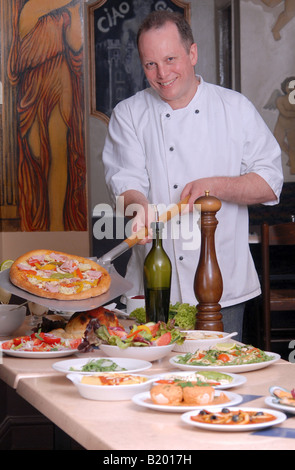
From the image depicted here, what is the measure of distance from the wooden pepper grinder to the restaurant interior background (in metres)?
4.23

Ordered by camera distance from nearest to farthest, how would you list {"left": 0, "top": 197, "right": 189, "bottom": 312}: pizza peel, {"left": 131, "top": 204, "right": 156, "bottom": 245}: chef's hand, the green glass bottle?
{"left": 0, "top": 197, "right": 189, "bottom": 312}: pizza peel → the green glass bottle → {"left": 131, "top": 204, "right": 156, "bottom": 245}: chef's hand

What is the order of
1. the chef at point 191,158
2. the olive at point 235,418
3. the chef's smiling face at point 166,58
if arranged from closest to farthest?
1. the olive at point 235,418
2. the chef's smiling face at point 166,58
3. the chef at point 191,158

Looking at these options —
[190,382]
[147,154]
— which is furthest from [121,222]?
[190,382]

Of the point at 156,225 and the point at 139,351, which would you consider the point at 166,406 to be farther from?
the point at 156,225

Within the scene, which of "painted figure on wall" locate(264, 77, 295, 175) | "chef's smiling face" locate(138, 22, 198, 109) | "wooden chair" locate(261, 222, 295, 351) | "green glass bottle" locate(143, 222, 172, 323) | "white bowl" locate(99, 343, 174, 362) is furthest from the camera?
"painted figure on wall" locate(264, 77, 295, 175)

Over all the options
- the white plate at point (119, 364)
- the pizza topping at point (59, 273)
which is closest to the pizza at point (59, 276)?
the pizza topping at point (59, 273)

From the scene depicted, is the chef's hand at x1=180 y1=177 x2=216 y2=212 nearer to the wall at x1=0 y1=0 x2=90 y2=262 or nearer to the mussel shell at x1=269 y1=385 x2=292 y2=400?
the mussel shell at x1=269 y1=385 x2=292 y2=400

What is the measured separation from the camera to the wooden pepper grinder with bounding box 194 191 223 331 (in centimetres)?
188

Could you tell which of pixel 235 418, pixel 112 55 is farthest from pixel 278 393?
pixel 112 55

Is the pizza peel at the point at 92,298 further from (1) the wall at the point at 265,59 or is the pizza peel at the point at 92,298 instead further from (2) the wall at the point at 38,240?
(1) the wall at the point at 265,59

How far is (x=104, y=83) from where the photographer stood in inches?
266

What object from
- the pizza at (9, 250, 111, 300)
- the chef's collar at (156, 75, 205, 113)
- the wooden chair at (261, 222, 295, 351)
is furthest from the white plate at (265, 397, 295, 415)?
the wooden chair at (261, 222, 295, 351)

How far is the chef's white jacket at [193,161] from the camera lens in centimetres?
263
